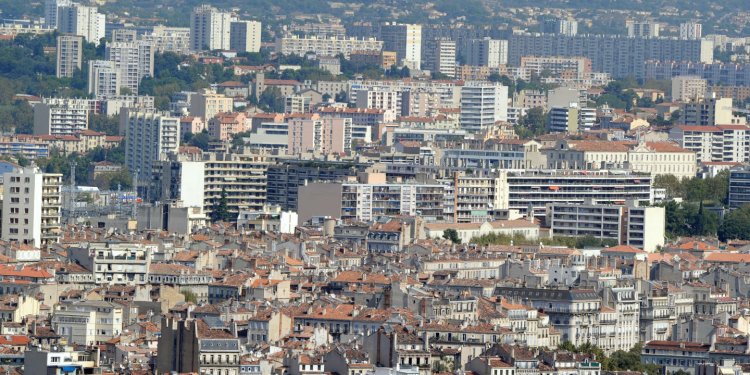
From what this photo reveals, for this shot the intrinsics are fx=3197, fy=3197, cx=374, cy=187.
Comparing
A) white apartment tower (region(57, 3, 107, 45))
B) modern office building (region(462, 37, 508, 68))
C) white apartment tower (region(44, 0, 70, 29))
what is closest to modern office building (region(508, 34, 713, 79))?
modern office building (region(462, 37, 508, 68))

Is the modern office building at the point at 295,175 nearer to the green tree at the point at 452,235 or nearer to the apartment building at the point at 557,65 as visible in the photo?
the green tree at the point at 452,235

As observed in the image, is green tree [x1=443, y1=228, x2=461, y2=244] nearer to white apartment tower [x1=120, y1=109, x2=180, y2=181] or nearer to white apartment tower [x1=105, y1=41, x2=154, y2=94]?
white apartment tower [x1=120, y1=109, x2=180, y2=181]

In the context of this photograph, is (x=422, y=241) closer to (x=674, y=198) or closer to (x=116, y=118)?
(x=674, y=198)

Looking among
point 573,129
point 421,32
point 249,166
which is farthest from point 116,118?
point 421,32

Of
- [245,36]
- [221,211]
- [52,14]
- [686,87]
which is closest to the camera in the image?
[221,211]

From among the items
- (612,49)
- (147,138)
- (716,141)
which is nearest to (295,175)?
(147,138)

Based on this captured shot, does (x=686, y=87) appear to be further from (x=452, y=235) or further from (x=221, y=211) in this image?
(x=452, y=235)
